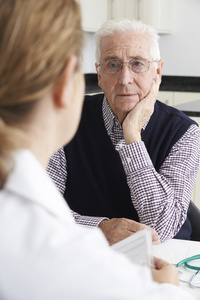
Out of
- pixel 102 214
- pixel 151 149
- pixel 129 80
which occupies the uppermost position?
pixel 129 80

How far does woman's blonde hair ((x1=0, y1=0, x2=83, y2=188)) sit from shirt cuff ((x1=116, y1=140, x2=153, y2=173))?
2.94 feet

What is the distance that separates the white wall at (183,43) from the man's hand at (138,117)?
3.05 metres

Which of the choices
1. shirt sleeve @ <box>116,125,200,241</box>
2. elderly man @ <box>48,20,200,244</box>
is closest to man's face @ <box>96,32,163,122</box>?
elderly man @ <box>48,20,200,244</box>

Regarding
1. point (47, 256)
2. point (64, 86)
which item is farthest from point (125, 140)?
point (47, 256)

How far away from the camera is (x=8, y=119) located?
0.66m

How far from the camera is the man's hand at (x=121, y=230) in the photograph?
4.55ft

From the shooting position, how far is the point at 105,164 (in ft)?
5.59

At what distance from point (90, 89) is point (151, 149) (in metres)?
2.84

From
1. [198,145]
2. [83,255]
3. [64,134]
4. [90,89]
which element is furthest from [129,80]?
[90,89]

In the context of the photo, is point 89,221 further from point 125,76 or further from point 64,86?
point 64,86

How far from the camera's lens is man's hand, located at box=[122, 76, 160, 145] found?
1632 mm

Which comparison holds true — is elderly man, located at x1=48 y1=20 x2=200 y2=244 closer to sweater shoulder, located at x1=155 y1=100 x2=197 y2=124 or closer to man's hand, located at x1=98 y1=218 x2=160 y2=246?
sweater shoulder, located at x1=155 y1=100 x2=197 y2=124

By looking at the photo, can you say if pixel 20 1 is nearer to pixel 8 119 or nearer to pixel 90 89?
pixel 8 119

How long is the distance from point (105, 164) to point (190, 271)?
636 mm
